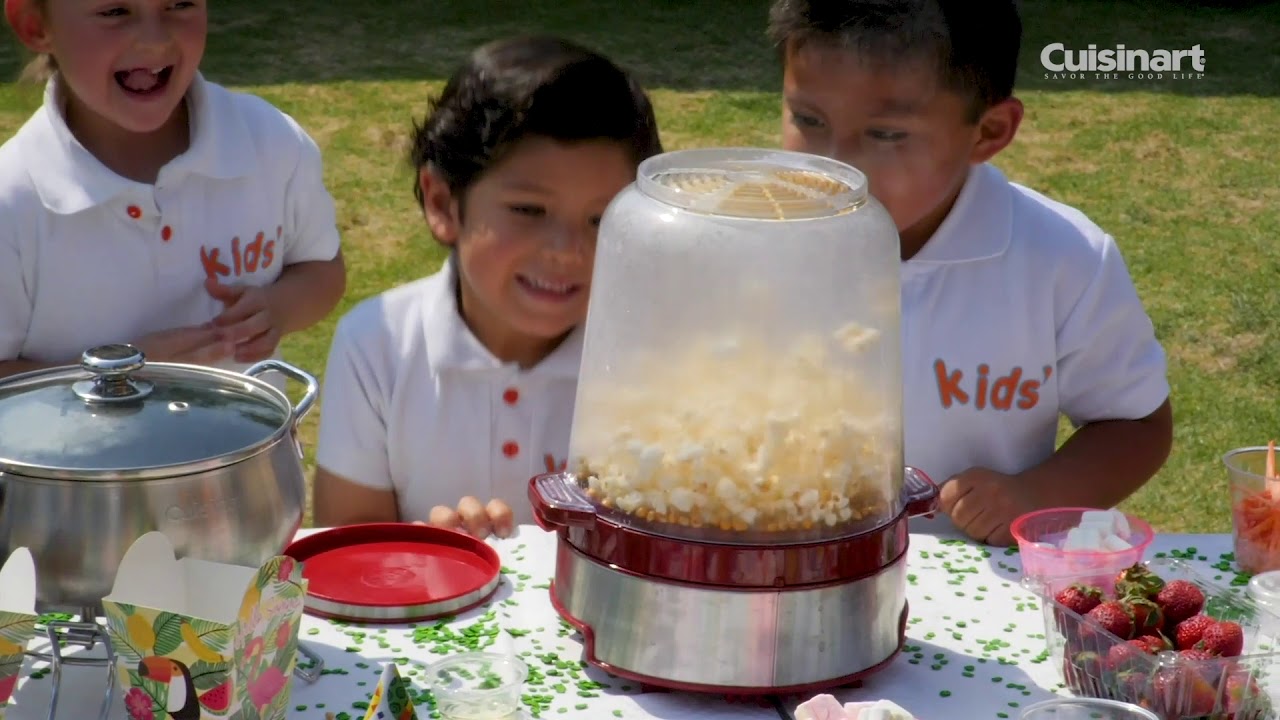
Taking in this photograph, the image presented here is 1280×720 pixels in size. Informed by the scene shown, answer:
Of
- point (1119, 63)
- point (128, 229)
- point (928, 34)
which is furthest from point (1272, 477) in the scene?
point (1119, 63)

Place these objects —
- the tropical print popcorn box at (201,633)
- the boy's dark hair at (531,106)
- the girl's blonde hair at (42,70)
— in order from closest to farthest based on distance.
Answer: the tropical print popcorn box at (201,633) → the boy's dark hair at (531,106) → the girl's blonde hair at (42,70)

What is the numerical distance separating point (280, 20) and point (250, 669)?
6963mm

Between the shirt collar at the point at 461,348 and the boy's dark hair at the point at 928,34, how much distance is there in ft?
1.67

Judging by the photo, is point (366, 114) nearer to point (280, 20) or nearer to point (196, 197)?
point (280, 20)

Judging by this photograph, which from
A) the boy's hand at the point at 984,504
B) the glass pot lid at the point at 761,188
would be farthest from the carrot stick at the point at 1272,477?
the glass pot lid at the point at 761,188

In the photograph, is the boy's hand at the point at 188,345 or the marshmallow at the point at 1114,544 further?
the boy's hand at the point at 188,345

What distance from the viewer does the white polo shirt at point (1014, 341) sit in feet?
7.06

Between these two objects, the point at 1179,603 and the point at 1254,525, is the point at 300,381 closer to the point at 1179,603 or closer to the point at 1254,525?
the point at 1179,603

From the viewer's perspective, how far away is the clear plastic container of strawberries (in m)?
1.37

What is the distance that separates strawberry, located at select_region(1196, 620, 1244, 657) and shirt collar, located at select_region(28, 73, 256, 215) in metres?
1.59

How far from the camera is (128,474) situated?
130 cm

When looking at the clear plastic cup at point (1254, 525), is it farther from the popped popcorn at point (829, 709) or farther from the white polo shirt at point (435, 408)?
the white polo shirt at point (435, 408)

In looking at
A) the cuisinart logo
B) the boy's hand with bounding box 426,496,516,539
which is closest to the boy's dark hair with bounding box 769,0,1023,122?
the boy's hand with bounding box 426,496,516,539

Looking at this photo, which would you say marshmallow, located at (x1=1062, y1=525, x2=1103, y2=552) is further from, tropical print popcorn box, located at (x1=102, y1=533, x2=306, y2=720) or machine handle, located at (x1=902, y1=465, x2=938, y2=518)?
tropical print popcorn box, located at (x1=102, y1=533, x2=306, y2=720)
